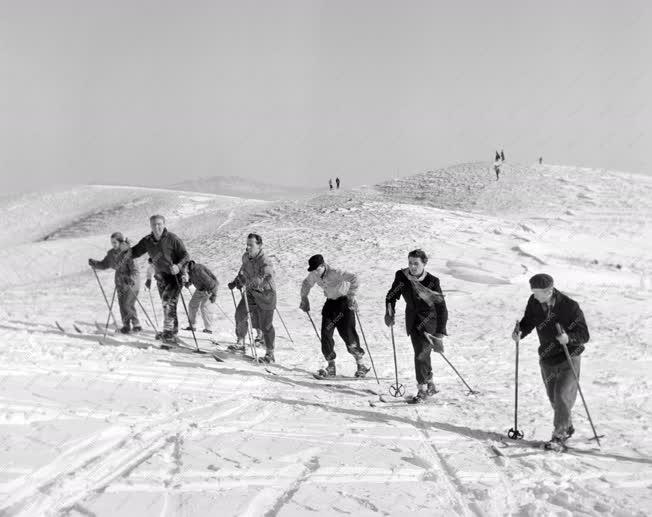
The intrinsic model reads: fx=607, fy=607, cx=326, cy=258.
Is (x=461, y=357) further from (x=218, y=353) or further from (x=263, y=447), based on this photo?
(x=263, y=447)

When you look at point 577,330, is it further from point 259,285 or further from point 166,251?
point 166,251

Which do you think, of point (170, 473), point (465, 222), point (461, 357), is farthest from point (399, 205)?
point (170, 473)

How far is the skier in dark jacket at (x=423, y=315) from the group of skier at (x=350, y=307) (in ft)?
0.04

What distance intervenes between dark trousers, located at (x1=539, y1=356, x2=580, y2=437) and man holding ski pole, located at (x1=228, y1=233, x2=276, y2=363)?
4.55 metres

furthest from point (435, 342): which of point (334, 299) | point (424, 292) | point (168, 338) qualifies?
point (168, 338)

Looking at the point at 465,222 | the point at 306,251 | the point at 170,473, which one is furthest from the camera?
the point at 465,222

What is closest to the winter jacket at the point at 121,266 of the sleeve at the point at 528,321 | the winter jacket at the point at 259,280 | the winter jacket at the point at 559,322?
the winter jacket at the point at 259,280

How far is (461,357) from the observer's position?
11.4 m

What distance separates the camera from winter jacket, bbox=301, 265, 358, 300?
8727 mm

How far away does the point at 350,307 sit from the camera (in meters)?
8.79

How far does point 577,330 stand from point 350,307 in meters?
3.59

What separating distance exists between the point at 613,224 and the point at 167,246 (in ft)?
96.3

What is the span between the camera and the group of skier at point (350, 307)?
5914 mm

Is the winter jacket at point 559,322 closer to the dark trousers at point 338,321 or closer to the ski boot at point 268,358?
the dark trousers at point 338,321
